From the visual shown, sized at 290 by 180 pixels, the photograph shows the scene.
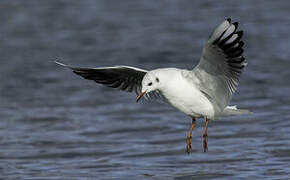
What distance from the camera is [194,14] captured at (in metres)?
22.1

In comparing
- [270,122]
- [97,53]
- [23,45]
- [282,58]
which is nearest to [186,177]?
[270,122]

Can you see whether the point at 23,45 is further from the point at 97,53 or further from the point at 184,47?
the point at 184,47

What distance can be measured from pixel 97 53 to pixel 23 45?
2.25 meters

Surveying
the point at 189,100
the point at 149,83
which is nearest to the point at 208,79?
the point at 189,100

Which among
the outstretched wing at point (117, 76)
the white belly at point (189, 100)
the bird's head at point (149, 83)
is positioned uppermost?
the outstretched wing at point (117, 76)

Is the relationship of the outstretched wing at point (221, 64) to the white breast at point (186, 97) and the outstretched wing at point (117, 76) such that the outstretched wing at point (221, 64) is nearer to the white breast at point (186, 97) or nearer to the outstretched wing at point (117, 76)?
the white breast at point (186, 97)

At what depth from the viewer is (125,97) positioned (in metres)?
15.3

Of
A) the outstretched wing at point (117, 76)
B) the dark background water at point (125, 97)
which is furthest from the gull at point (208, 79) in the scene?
the dark background water at point (125, 97)

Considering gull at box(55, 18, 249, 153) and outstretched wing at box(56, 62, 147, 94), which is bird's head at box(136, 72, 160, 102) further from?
outstretched wing at box(56, 62, 147, 94)

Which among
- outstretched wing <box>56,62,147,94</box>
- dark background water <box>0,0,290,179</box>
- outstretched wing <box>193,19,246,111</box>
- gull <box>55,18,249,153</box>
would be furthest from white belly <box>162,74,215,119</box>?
dark background water <box>0,0,290,179</box>

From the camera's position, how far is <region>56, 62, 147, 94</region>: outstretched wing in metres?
9.56

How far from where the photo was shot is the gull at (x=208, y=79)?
27.4ft

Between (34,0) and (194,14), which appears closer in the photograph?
(194,14)

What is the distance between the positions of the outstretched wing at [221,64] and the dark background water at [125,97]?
4.76 feet
